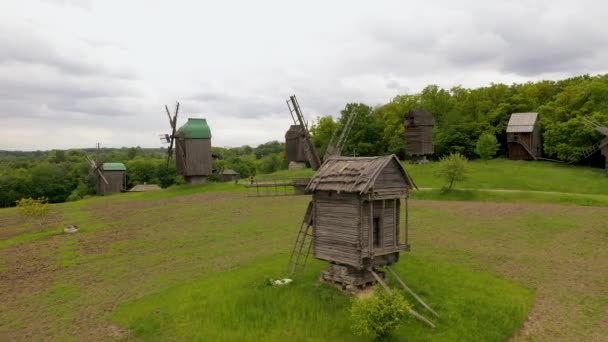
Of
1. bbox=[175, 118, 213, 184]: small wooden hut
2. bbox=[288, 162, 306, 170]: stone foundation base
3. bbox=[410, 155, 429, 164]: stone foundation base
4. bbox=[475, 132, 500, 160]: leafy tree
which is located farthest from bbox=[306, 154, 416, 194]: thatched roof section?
bbox=[288, 162, 306, 170]: stone foundation base

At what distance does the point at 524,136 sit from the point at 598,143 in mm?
9917

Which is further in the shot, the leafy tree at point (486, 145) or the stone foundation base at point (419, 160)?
the stone foundation base at point (419, 160)

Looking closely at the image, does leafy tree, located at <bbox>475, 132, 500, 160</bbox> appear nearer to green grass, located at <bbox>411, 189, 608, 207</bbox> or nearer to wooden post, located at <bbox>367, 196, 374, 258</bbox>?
green grass, located at <bbox>411, 189, 608, 207</bbox>

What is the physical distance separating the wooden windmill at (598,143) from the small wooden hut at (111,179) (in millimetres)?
76028

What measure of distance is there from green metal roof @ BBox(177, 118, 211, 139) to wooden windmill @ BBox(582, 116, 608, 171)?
165 feet

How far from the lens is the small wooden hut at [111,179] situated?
78.2 m

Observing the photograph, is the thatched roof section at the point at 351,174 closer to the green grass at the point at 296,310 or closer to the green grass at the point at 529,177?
the green grass at the point at 296,310

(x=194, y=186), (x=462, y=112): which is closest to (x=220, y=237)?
(x=194, y=186)

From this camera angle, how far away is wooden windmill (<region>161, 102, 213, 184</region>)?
58.1 meters

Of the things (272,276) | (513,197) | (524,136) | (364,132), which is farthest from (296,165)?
(272,276)

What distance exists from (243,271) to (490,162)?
170ft

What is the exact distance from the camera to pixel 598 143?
5456 centimetres

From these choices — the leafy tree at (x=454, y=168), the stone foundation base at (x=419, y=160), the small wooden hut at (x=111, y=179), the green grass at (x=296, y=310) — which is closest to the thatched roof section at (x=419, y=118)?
the stone foundation base at (x=419, y=160)

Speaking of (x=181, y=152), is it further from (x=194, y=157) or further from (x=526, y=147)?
(x=526, y=147)
